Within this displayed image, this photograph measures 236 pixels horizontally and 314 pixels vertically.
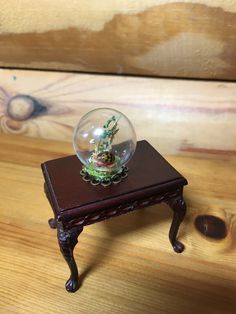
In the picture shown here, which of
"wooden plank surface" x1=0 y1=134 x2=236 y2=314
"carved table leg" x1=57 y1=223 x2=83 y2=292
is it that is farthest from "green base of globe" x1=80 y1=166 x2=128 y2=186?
"wooden plank surface" x1=0 y1=134 x2=236 y2=314

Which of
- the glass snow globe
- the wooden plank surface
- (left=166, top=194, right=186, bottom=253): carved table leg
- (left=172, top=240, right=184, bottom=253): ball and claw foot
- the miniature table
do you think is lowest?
the wooden plank surface

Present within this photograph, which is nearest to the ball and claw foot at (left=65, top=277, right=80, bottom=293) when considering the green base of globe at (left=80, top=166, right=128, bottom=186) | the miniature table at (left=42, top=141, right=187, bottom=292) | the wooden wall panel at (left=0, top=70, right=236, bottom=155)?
the miniature table at (left=42, top=141, right=187, bottom=292)

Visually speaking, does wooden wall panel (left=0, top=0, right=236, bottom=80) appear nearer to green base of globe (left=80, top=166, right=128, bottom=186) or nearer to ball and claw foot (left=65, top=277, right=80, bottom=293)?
green base of globe (left=80, top=166, right=128, bottom=186)

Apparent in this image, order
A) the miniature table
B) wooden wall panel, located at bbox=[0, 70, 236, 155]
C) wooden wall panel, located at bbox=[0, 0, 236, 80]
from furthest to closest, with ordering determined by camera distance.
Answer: wooden wall panel, located at bbox=[0, 70, 236, 155] → wooden wall panel, located at bbox=[0, 0, 236, 80] → the miniature table

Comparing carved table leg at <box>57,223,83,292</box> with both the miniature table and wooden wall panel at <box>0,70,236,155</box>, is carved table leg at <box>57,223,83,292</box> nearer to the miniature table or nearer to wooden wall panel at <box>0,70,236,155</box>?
the miniature table

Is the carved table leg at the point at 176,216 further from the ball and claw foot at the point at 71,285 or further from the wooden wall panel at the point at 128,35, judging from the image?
the wooden wall panel at the point at 128,35

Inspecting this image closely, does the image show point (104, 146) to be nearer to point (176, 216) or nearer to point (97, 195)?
point (97, 195)

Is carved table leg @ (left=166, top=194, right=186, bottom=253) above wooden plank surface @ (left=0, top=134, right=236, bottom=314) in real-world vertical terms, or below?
above

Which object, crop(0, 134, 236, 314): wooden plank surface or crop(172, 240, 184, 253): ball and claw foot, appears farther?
crop(172, 240, 184, 253): ball and claw foot

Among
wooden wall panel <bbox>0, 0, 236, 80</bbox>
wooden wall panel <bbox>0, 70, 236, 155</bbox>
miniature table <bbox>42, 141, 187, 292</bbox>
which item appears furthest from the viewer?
wooden wall panel <bbox>0, 70, 236, 155</bbox>
